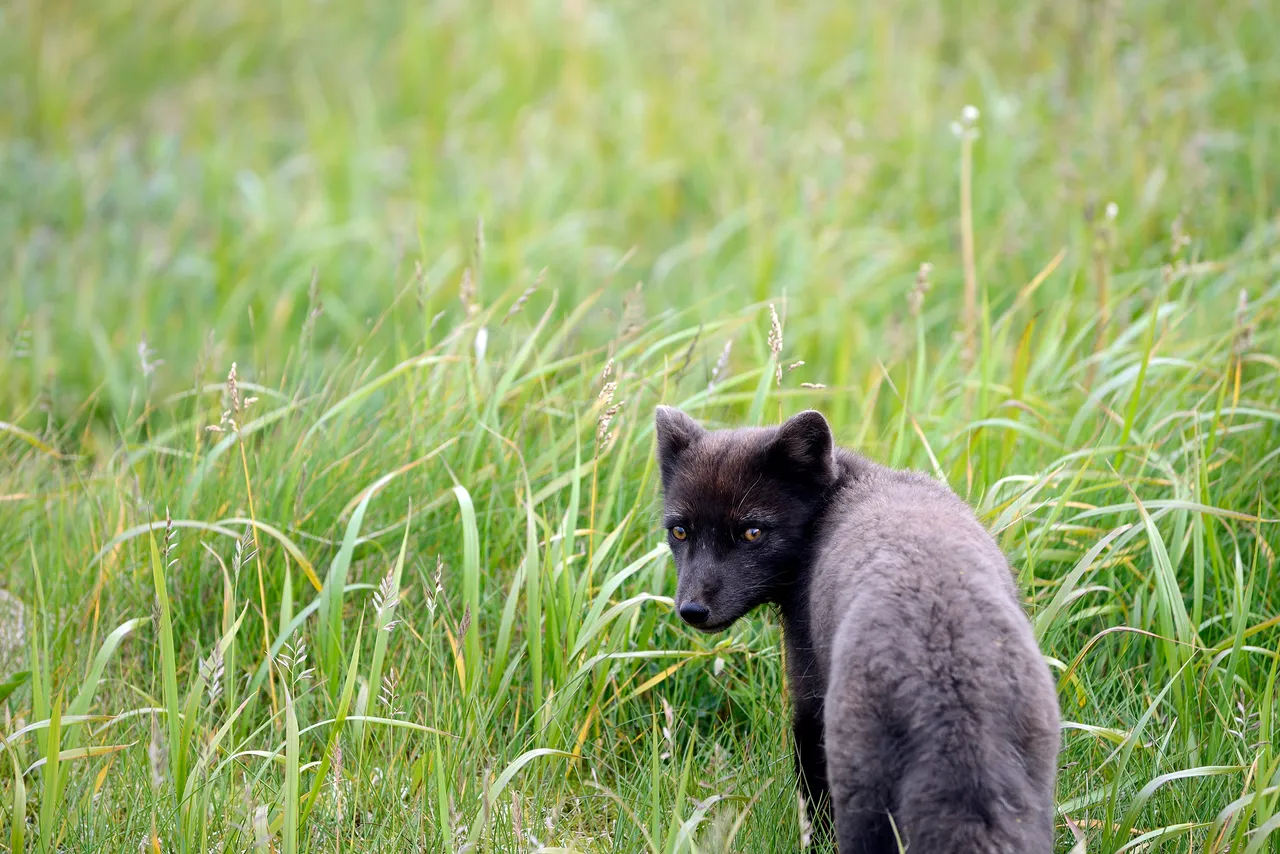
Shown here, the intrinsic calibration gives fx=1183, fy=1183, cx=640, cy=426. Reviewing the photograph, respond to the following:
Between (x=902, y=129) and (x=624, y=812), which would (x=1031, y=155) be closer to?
(x=902, y=129)

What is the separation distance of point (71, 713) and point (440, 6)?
8.71 metres

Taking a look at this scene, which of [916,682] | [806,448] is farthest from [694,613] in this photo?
[916,682]

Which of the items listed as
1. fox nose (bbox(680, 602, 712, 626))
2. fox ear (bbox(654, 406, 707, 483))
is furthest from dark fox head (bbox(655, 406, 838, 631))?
fox ear (bbox(654, 406, 707, 483))

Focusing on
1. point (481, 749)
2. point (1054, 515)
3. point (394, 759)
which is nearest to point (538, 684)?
point (481, 749)

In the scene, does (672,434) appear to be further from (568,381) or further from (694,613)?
(568,381)

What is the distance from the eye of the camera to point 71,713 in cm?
332

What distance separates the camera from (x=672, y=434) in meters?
3.77

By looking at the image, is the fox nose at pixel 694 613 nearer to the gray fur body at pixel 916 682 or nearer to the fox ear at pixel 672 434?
the gray fur body at pixel 916 682

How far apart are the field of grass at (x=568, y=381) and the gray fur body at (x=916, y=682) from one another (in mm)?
409

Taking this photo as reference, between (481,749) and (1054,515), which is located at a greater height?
(1054,515)

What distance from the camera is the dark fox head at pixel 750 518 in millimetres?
3396

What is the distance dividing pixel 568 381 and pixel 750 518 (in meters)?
1.63

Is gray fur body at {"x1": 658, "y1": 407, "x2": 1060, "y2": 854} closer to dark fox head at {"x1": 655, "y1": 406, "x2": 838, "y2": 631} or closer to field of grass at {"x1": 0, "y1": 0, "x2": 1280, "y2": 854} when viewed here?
dark fox head at {"x1": 655, "y1": 406, "x2": 838, "y2": 631}

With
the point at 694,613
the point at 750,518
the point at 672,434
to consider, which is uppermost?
the point at 672,434
